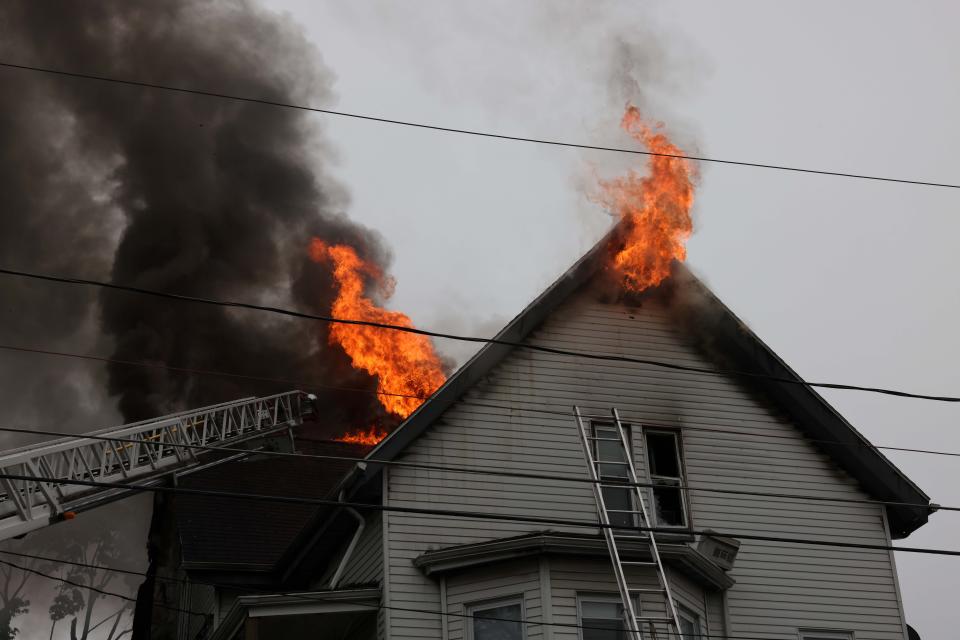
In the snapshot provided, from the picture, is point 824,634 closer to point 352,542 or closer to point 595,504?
point 595,504

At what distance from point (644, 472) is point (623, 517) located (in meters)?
0.80

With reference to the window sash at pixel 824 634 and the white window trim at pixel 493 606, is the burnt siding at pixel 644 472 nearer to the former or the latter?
the window sash at pixel 824 634

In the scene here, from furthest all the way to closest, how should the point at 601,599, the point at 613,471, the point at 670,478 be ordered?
the point at 670,478 < the point at 613,471 < the point at 601,599

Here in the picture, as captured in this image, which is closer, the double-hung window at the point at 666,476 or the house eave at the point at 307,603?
the house eave at the point at 307,603

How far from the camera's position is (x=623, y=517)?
15.7 meters

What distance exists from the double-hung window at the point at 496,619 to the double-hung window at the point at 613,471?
1.96 meters

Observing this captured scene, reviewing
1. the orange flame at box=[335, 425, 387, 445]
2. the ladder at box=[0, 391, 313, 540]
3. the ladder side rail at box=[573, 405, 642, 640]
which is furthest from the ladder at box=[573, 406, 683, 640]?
the orange flame at box=[335, 425, 387, 445]

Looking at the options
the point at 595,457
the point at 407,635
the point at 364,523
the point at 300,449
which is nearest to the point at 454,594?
the point at 407,635

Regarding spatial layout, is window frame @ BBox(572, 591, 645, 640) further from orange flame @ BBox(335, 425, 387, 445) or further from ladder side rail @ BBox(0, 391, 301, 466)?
orange flame @ BBox(335, 425, 387, 445)

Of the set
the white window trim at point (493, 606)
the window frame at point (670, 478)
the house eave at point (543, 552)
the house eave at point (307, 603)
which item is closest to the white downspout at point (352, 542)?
the house eave at point (307, 603)

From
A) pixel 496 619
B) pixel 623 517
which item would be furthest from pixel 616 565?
pixel 623 517

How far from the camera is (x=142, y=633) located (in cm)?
2300

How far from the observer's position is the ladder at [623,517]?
12742mm

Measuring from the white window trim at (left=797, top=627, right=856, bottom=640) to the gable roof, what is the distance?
1975mm
